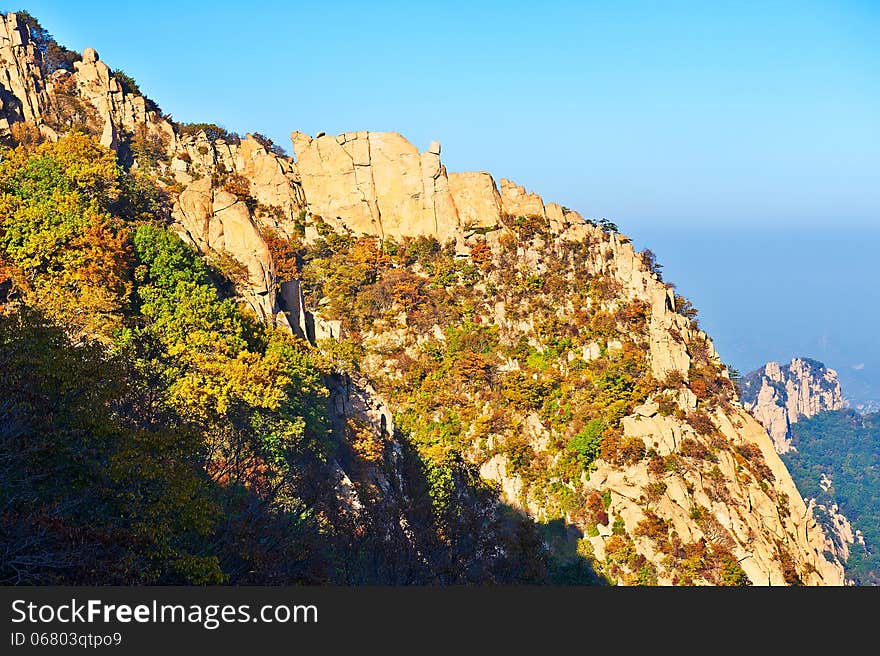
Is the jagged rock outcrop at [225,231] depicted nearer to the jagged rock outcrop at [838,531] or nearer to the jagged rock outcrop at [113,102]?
the jagged rock outcrop at [113,102]

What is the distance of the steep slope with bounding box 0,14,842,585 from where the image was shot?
45094 mm

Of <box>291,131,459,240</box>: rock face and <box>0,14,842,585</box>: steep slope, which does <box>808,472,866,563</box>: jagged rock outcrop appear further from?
<box>291,131,459,240</box>: rock face

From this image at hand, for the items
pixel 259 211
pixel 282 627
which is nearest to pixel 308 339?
pixel 259 211

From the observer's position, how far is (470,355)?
58.8 m

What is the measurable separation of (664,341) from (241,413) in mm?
29938

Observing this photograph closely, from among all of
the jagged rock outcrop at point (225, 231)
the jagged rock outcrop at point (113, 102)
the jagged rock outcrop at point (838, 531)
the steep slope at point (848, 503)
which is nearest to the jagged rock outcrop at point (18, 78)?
the jagged rock outcrop at point (113, 102)

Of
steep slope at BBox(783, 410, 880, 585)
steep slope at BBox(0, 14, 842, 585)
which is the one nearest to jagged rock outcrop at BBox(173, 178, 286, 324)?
steep slope at BBox(0, 14, 842, 585)

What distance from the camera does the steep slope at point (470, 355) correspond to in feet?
148

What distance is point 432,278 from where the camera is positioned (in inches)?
2611

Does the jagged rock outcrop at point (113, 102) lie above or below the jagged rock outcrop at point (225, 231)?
above

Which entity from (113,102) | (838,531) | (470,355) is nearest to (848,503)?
(838,531)

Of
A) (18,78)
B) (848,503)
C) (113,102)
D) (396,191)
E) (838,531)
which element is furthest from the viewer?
(848,503)

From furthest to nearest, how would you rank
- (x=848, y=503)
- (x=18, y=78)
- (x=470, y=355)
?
(x=848, y=503)
(x=18, y=78)
(x=470, y=355)

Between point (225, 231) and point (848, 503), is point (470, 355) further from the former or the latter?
point (848, 503)
